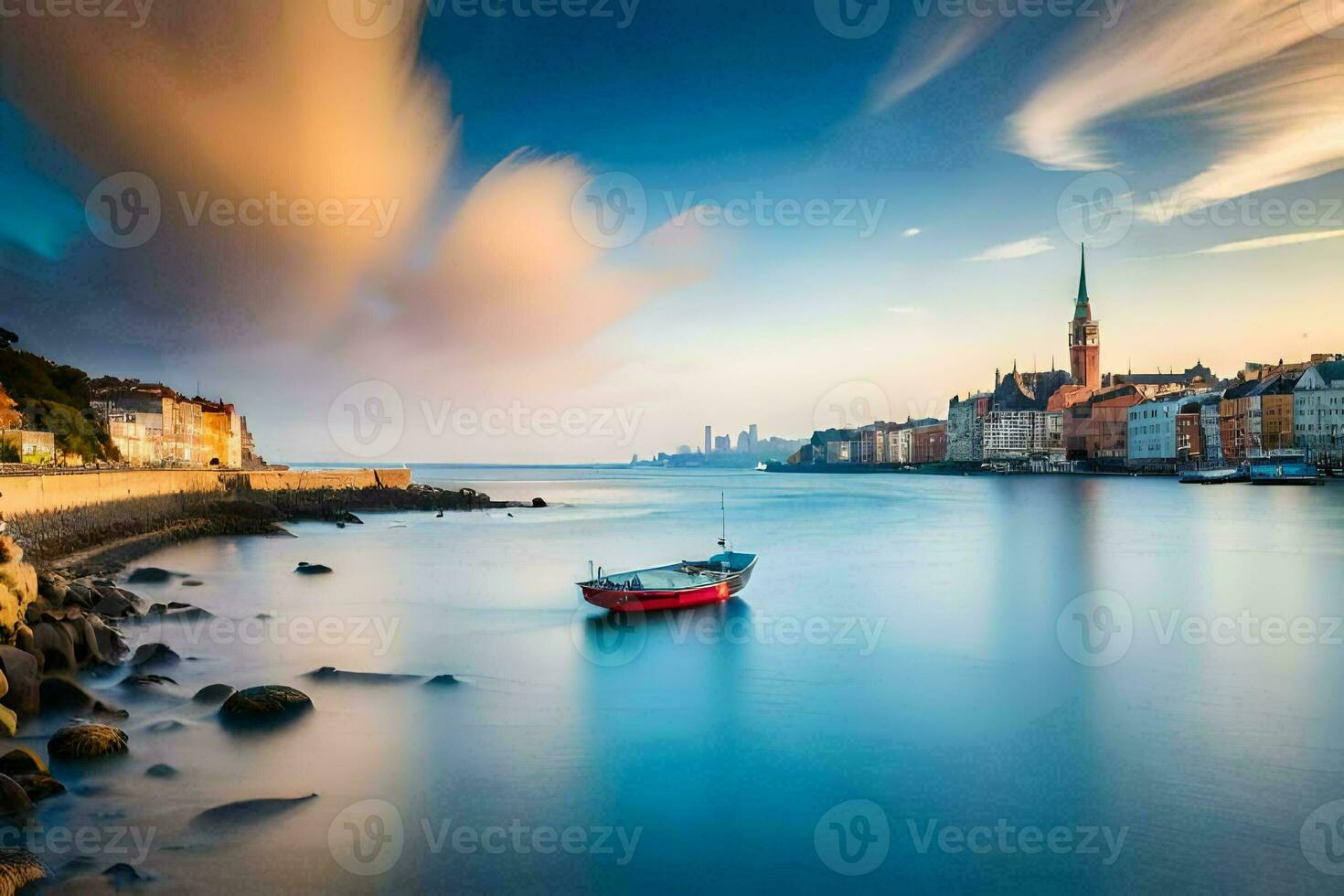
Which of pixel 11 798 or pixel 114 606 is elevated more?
pixel 114 606

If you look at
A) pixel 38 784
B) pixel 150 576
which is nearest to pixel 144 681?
pixel 38 784

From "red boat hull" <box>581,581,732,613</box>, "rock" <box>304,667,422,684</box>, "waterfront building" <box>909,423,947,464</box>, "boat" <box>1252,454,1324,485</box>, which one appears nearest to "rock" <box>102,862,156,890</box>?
"rock" <box>304,667,422,684</box>

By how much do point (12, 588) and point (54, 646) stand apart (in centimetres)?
114

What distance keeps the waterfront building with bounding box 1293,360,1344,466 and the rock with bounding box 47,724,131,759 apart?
4175 inches

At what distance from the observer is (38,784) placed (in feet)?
27.7

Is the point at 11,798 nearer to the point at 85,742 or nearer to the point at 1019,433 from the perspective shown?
the point at 85,742

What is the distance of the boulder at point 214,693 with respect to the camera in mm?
12398

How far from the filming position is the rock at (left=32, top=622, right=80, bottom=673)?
12.9 metres

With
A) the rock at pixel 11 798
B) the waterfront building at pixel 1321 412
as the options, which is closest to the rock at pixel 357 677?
the rock at pixel 11 798

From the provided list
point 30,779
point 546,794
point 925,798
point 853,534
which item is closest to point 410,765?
point 546,794

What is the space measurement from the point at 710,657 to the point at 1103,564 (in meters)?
21.3

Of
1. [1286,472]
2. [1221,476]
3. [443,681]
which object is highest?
[1286,472]

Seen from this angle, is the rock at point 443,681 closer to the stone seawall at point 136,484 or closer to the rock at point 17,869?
the rock at point 17,869

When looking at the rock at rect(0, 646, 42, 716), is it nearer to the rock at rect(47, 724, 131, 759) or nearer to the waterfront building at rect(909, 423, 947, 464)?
the rock at rect(47, 724, 131, 759)
